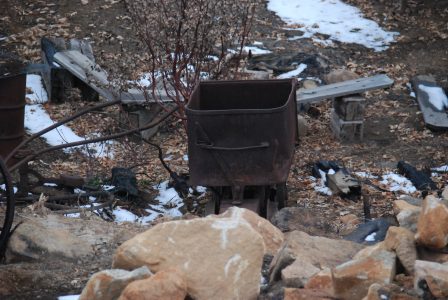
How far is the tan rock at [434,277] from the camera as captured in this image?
3459 mm

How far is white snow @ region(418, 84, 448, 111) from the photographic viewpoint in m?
10.3

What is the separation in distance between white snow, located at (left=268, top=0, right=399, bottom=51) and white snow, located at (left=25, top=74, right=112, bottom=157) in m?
4.56

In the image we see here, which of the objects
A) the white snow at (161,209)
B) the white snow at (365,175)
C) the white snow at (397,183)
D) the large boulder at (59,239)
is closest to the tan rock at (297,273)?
the large boulder at (59,239)

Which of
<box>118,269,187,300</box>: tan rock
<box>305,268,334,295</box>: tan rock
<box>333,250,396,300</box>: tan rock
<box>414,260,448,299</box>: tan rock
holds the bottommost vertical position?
<box>305,268,334,295</box>: tan rock

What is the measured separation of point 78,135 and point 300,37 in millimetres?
4832

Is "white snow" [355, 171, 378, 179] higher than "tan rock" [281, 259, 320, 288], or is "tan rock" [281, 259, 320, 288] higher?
"tan rock" [281, 259, 320, 288]

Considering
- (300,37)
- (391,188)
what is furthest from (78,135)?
(300,37)

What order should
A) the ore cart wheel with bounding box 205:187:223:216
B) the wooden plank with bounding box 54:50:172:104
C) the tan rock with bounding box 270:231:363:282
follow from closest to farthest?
1. the tan rock with bounding box 270:231:363:282
2. the ore cart wheel with bounding box 205:187:223:216
3. the wooden plank with bounding box 54:50:172:104

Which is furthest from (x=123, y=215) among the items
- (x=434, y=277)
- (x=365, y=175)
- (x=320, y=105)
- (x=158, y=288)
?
(x=434, y=277)

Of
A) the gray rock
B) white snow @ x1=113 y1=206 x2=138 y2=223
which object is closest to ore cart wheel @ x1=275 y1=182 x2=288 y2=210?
the gray rock

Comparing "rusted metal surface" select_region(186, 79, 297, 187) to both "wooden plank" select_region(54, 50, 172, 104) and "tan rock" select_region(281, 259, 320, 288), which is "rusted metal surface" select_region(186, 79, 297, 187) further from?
"wooden plank" select_region(54, 50, 172, 104)

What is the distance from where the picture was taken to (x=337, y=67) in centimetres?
1166

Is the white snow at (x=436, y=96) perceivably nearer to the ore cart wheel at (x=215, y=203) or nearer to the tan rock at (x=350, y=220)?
the tan rock at (x=350, y=220)

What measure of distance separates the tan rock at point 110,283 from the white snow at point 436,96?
287 inches
